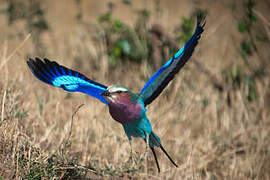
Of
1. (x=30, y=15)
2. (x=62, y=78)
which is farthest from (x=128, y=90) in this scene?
(x=30, y=15)

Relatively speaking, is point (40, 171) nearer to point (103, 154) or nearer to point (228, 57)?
point (103, 154)

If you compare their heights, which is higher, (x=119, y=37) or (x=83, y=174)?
(x=119, y=37)

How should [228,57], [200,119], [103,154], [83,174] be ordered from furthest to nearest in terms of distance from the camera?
[228,57]
[200,119]
[103,154]
[83,174]

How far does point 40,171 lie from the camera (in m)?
2.38

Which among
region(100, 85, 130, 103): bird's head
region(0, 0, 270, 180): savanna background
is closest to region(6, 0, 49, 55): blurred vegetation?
region(0, 0, 270, 180): savanna background

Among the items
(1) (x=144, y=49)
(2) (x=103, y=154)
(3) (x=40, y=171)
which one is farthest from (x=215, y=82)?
→ (3) (x=40, y=171)

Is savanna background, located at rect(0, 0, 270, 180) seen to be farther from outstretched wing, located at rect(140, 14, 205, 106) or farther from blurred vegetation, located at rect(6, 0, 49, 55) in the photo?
outstretched wing, located at rect(140, 14, 205, 106)

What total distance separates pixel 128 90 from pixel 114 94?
112 mm

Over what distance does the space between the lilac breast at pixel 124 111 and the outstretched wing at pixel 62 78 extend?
0.95ft

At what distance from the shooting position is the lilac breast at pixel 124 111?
2.45 metres

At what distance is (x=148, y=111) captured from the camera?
4.03 m

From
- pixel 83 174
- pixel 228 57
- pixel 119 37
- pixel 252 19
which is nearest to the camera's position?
pixel 83 174

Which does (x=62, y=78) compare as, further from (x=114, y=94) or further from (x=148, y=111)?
(x=148, y=111)

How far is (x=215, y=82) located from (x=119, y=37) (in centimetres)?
151
